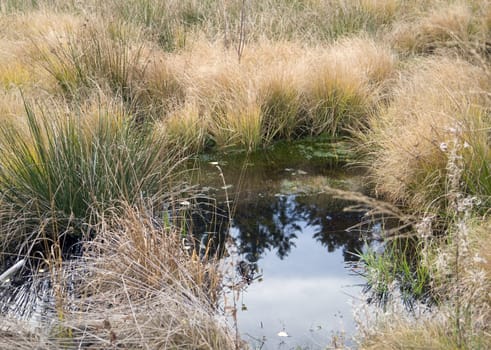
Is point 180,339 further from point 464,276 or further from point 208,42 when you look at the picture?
point 208,42

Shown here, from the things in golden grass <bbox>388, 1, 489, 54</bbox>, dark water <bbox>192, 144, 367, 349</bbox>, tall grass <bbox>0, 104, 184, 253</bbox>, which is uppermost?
golden grass <bbox>388, 1, 489, 54</bbox>

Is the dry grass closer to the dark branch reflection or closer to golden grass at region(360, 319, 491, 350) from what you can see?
golden grass at region(360, 319, 491, 350)

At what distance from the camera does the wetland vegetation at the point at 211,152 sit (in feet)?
11.2

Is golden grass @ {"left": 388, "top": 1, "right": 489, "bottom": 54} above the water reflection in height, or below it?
above

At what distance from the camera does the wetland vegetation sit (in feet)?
11.2

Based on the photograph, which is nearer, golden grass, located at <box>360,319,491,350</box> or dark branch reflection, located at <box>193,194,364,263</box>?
golden grass, located at <box>360,319,491,350</box>

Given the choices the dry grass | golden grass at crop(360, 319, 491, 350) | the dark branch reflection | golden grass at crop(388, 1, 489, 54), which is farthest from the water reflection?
golden grass at crop(388, 1, 489, 54)

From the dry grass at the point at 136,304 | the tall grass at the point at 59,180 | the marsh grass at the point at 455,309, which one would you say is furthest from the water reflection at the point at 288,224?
the marsh grass at the point at 455,309

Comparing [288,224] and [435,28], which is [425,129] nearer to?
[288,224]

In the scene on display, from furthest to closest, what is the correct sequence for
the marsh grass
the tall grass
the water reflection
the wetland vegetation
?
1. the water reflection
2. the tall grass
3. the wetland vegetation
4. the marsh grass

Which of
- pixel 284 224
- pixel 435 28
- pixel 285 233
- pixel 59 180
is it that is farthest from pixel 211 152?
pixel 435 28

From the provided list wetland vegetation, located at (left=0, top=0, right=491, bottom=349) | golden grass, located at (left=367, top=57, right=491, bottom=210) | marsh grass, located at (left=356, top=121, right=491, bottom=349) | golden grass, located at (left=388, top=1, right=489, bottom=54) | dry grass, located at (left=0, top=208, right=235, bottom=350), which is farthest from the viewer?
golden grass, located at (left=388, top=1, right=489, bottom=54)

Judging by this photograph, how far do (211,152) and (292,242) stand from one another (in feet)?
7.20

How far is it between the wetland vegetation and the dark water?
90 millimetres
